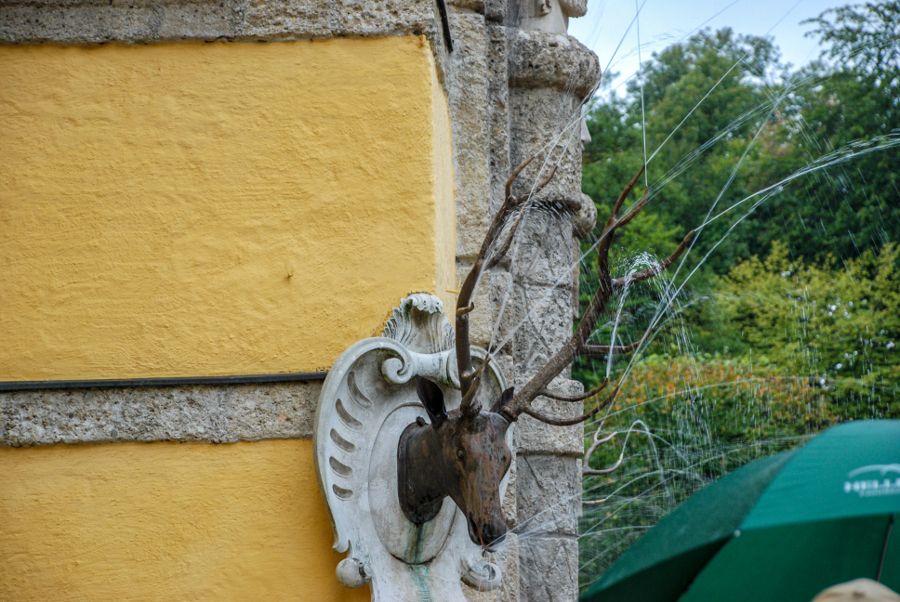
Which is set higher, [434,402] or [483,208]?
[483,208]

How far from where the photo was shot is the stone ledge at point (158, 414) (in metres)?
3.54

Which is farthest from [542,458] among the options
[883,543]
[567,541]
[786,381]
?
→ [786,381]

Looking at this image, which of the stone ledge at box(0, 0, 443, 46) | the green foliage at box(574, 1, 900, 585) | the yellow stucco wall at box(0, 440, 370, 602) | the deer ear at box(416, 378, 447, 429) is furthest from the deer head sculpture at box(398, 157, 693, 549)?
the green foliage at box(574, 1, 900, 585)

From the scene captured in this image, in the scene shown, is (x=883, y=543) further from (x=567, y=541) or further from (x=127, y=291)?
(x=567, y=541)

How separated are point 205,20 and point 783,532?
2107 millimetres

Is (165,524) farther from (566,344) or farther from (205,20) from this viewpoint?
(205,20)

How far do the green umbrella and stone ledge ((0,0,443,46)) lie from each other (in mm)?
1697

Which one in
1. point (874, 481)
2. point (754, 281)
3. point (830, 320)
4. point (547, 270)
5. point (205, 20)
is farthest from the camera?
point (754, 281)

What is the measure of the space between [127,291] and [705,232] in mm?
17562

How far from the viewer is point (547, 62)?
16.8 feet

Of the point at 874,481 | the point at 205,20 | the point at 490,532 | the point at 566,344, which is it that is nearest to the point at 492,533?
the point at 490,532

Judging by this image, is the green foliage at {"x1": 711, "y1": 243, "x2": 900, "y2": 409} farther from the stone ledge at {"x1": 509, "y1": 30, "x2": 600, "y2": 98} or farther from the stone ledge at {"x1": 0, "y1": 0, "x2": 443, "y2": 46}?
the stone ledge at {"x1": 0, "y1": 0, "x2": 443, "y2": 46}

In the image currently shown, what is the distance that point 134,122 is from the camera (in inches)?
148

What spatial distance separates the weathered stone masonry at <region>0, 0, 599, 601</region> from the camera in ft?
11.7
